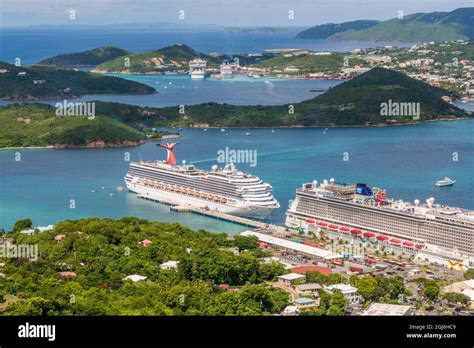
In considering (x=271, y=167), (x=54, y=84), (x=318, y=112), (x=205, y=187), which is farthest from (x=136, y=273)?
(x=54, y=84)

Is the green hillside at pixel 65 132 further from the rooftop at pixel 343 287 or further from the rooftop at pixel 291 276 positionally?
the rooftop at pixel 343 287

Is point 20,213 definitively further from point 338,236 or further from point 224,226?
point 338,236

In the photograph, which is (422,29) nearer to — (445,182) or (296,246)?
(445,182)

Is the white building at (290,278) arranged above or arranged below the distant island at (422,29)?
below

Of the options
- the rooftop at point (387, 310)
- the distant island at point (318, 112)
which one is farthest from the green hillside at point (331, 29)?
the rooftop at point (387, 310)

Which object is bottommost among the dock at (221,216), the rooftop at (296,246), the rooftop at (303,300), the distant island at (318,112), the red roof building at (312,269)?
the dock at (221,216)

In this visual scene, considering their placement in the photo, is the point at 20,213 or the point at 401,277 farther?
the point at 20,213

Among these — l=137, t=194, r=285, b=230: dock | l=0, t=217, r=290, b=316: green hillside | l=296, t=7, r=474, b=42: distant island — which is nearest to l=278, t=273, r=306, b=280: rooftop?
l=0, t=217, r=290, b=316: green hillside
